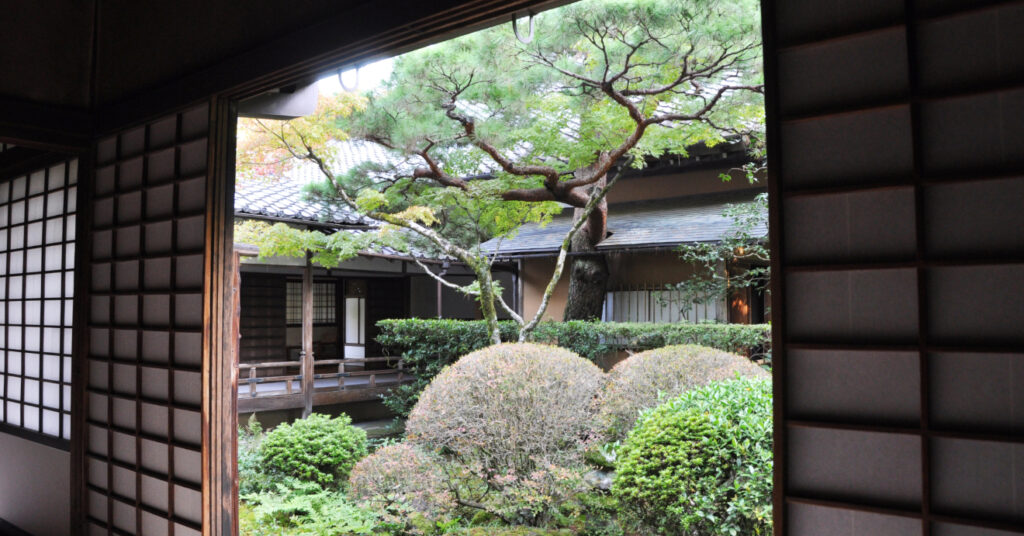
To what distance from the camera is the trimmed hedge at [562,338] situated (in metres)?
7.63

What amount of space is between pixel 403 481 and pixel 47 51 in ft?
11.9

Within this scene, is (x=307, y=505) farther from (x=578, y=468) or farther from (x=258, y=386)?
(x=258, y=386)

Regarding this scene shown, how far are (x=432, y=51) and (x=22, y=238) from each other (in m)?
3.87

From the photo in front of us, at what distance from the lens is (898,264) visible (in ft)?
5.03

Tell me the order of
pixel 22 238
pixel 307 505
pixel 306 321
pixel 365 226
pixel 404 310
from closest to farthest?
pixel 22 238, pixel 307 505, pixel 306 321, pixel 365 226, pixel 404 310

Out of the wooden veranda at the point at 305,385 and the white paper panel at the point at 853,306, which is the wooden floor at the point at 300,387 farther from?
the white paper panel at the point at 853,306

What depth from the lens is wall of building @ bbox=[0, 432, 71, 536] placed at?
4270 mm

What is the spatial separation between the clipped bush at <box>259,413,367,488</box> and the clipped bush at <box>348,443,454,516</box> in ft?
3.00

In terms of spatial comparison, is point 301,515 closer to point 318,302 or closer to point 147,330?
point 147,330

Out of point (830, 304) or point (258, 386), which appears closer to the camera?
point (830, 304)

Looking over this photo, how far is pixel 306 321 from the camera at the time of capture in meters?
9.45

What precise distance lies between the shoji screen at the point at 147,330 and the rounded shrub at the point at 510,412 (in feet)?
7.57

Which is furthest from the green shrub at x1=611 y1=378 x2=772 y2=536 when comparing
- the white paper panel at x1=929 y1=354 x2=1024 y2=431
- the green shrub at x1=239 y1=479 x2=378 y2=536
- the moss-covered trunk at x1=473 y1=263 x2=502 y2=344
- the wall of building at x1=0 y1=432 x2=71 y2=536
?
the moss-covered trunk at x1=473 y1=263 x2=502 y2=344

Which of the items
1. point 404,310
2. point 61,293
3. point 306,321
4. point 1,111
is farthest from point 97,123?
point 404,310
